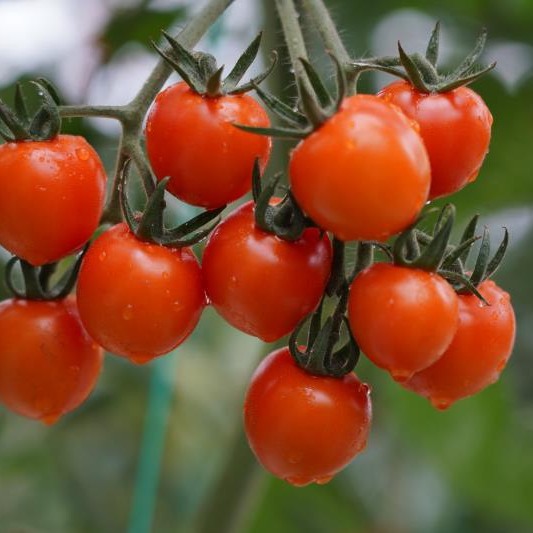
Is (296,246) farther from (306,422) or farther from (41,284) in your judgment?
(41,284)

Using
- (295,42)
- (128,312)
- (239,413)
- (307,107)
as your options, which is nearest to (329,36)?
(295,42)

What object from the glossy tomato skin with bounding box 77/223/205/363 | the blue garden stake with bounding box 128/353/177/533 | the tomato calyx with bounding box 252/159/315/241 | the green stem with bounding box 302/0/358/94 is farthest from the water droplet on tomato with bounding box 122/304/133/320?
the blue garden stake with bounding box 128/353/177/533

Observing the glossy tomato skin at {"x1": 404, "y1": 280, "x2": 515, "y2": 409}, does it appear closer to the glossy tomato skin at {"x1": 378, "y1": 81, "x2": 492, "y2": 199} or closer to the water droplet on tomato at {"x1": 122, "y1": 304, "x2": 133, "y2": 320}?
the glossy tomato skin at {"x1": 378, "y1": 81, "x2": 492, "y2": 199}

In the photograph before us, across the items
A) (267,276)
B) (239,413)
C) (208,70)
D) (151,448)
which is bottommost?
(239,413)

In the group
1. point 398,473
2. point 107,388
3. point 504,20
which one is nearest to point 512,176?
point 504,20

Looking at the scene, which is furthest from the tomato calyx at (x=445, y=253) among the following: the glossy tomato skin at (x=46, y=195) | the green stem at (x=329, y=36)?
the glossy tomato skin at (x=46, y=195)

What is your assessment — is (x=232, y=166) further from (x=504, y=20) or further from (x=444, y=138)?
(x=504, y=20)

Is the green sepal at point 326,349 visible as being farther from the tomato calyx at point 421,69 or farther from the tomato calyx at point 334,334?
the tomato calyx at point 421,69
